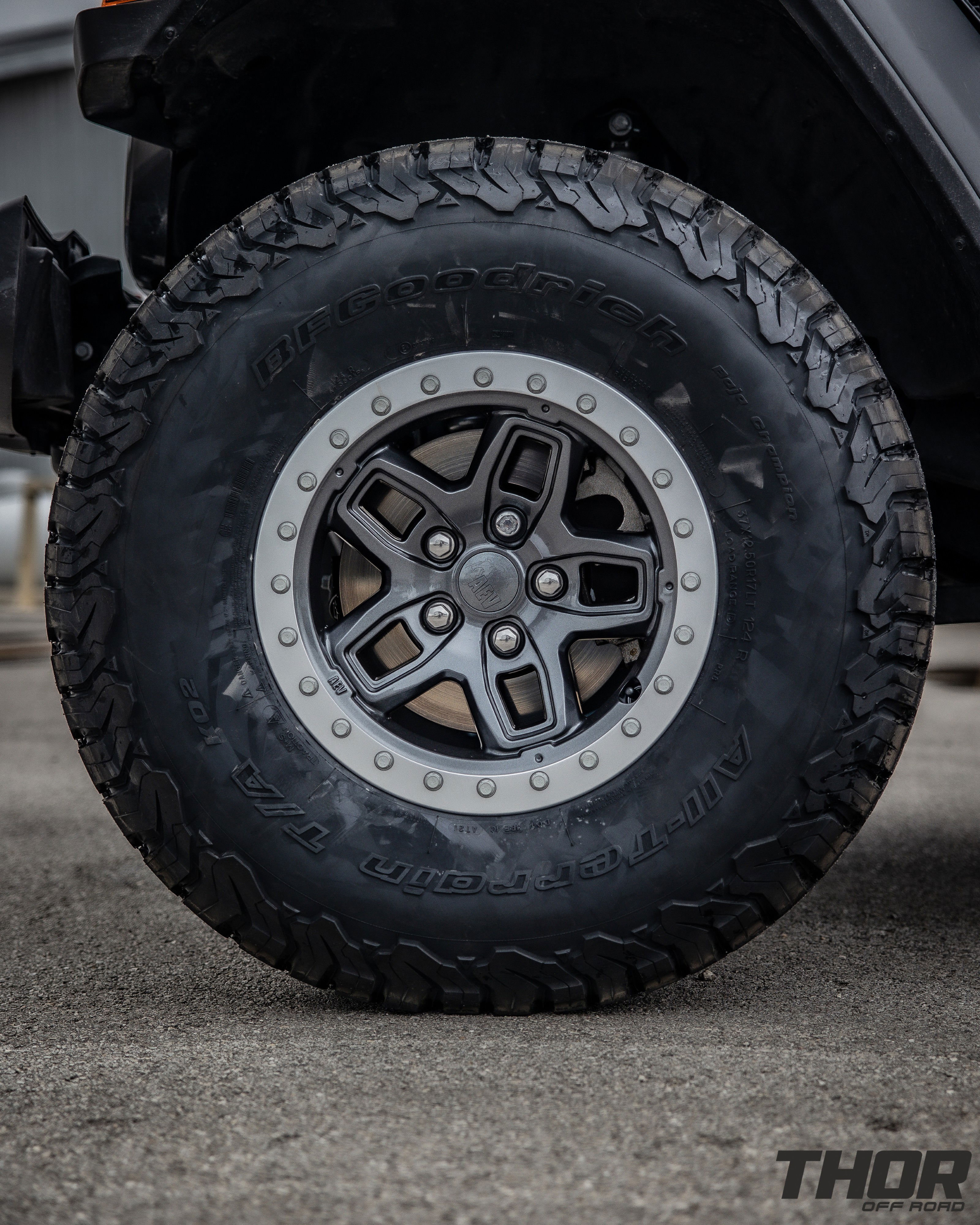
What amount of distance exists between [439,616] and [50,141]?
17.1 meters

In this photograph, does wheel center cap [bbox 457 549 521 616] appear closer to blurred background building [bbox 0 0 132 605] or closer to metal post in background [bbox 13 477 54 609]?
metal post in background [bbox 13 477 54 609]

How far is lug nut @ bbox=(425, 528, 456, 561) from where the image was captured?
5.11ft

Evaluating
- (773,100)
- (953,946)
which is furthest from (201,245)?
(953,946)

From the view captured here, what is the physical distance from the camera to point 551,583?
1.54m

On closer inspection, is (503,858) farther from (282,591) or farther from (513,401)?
(513,401)

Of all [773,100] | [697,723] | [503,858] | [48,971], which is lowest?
[48,971]

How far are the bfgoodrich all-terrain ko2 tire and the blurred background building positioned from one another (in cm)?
1444

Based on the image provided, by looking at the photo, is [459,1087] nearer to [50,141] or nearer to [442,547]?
[442,547]

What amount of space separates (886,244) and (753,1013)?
1.22 meters

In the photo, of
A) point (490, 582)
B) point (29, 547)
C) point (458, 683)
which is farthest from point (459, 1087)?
point (29, 547)

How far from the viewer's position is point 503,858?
57.5 inches

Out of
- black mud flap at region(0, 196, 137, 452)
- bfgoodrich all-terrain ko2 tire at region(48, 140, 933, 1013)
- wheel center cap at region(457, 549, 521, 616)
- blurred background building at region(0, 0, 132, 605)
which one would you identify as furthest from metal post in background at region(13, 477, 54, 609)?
wheel center cap at region(457, 549, 521, 616)

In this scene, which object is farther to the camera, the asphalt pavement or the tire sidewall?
the tire sidewall

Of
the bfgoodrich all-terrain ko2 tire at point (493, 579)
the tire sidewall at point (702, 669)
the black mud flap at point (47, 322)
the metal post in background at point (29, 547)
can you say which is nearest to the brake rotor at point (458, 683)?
the bfgoodrich all-terrain ko2 tire at point (493, 579)
